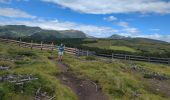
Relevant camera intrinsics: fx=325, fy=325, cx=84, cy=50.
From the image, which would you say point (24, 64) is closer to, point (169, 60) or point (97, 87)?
point (97, 87)

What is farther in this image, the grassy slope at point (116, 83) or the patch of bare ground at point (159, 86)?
the patch of bare ground at point (159, 86)

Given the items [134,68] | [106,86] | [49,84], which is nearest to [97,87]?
[106,86]

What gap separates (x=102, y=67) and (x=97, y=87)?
11279 millimetres

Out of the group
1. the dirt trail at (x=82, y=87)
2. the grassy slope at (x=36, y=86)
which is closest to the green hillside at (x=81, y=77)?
the grassy slope at (x=36, y=86)

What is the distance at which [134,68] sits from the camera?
184 feet

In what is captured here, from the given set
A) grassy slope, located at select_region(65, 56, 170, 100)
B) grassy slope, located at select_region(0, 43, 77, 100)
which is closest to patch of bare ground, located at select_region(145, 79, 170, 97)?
grassy slope, located at select_region(65, 56, 170, 100)

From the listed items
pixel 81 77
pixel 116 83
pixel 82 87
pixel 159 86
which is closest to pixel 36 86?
pixel 82 87

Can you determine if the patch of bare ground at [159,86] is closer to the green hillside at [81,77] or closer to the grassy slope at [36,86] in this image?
the green hillside at [81,77]

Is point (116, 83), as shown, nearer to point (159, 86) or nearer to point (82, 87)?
point (82, 87)

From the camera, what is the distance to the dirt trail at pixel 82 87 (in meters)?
33.1

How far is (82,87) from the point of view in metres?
35.8

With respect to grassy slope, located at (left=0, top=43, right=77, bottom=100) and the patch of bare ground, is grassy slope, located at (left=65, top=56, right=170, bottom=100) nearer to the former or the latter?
the patch of bare ground

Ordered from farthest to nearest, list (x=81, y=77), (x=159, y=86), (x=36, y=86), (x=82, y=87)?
1. (x=159, y=86)
2. (x=81, y=77)
3. (x=82, y=87)
4. (x=36, y=86)

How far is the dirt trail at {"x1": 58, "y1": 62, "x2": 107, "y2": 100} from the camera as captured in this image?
3306 cm
